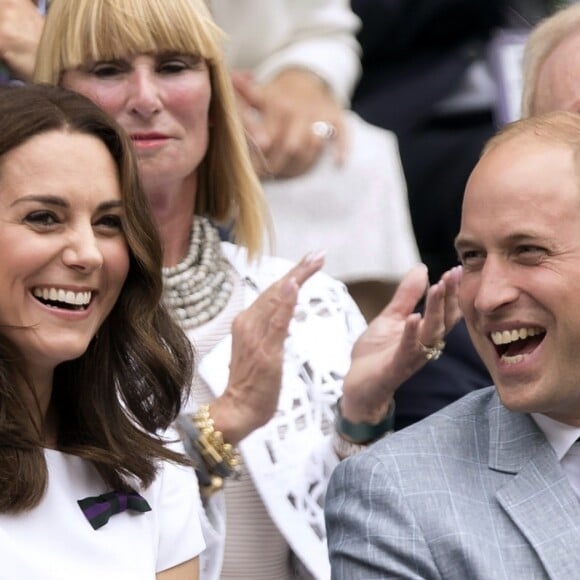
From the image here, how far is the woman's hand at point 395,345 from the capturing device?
3.40m

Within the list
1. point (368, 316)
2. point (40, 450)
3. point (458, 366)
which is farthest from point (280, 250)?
point (40, 450)

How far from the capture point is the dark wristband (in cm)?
362

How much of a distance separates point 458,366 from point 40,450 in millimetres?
1477

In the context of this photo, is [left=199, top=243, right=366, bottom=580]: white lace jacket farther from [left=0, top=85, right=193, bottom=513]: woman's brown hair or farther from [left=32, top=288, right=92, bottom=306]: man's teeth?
[left=32, top=288, right=92, bottom=306]: man's teeth

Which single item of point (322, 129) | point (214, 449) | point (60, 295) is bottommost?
point (214, 449)

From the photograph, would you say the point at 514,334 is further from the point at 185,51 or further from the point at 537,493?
the point at 185,51

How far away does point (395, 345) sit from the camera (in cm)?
357

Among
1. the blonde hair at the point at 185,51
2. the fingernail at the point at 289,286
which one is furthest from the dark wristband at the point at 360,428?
the blonde hair at the point at 185,51

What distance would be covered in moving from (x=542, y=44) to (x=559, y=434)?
117 cm

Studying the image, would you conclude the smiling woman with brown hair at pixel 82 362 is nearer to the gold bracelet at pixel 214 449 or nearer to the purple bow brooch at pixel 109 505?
the purple bow brooch at pixel 109 505

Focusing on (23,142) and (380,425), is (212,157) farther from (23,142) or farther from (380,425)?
(23,142)

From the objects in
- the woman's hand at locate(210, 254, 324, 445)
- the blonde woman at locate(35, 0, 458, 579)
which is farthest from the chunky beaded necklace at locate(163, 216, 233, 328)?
the woman's hand at locate(210, 254, 324, 445)

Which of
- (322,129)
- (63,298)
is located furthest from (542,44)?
(63,298)

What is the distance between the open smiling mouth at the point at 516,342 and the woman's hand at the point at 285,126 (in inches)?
53.4
